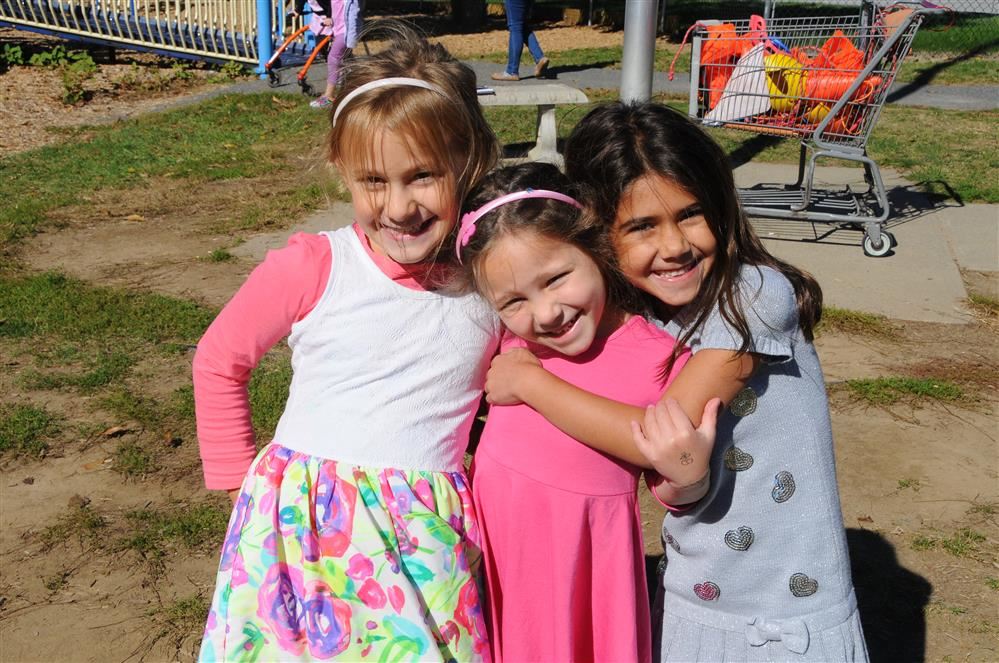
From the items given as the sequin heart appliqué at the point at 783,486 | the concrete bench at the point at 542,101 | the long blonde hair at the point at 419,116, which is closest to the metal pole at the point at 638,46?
the concrete bench at the point at 542,101

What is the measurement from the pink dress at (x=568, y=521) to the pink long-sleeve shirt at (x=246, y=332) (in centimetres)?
37

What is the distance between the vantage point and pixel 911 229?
20.2 feet

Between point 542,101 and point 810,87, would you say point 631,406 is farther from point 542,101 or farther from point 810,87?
point 542,101

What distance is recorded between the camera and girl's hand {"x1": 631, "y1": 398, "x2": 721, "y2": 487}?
5.52 feet

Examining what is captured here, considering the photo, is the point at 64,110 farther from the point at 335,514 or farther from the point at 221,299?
the point at 335,514

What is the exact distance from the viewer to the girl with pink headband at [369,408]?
179cm

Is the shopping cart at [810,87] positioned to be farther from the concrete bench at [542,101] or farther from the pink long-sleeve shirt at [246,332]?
the pink long-sleeve shirt at [246,332]

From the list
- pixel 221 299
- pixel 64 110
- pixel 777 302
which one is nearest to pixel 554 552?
pixel 777 302

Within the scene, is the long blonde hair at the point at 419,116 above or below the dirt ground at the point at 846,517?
above

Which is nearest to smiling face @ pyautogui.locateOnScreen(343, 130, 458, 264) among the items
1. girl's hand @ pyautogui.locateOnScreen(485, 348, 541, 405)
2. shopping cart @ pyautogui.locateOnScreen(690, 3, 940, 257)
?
girl's hand @ pyautogui.locateOnScreen(485, 348, 541, 405)

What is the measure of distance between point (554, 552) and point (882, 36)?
182 inches

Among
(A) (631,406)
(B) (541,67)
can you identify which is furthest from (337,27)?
(A) (631,406)

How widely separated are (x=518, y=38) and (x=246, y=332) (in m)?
9.67

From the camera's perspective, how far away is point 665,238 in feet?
5.98
